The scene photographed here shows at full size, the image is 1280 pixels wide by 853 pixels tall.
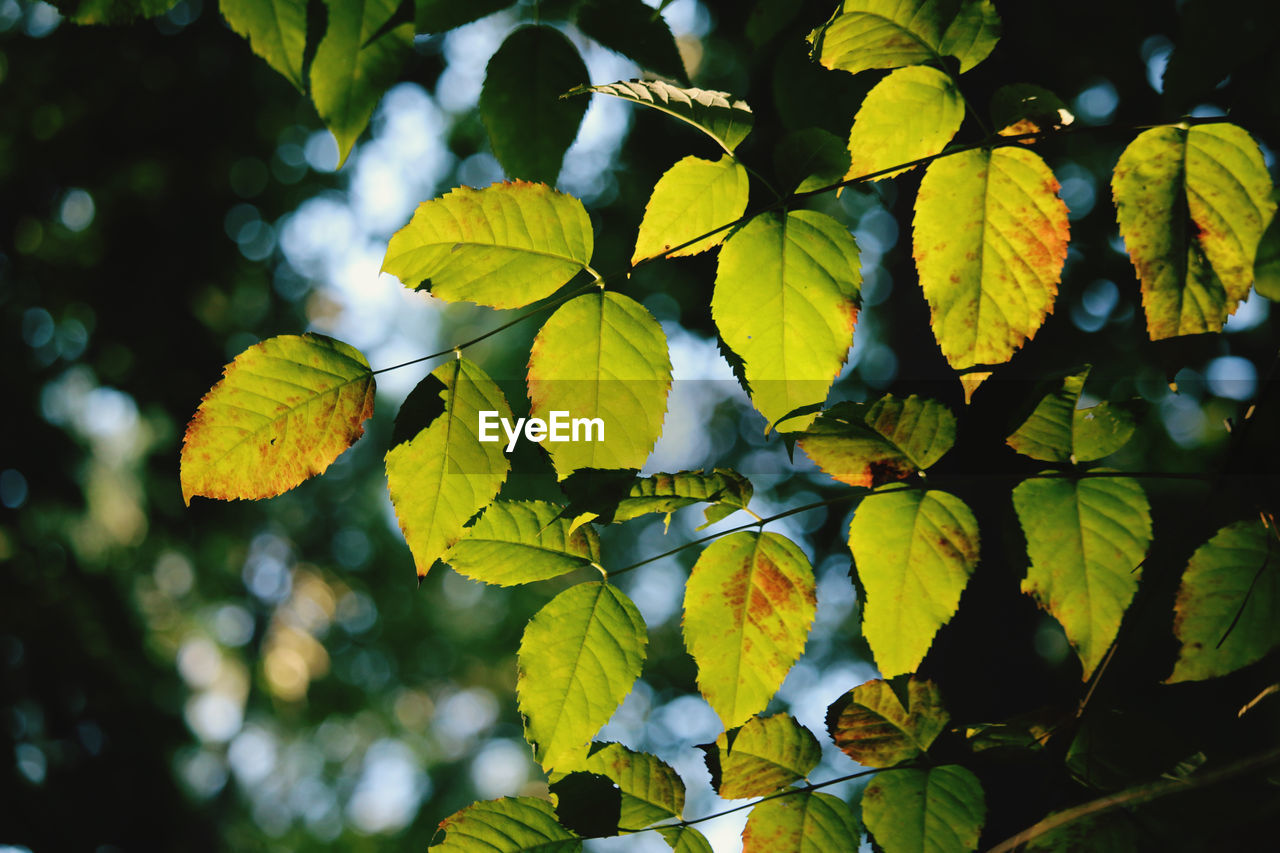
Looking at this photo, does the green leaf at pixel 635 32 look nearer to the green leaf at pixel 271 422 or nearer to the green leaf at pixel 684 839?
the green leaf at pixel 271 422

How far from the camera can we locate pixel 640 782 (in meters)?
0.67

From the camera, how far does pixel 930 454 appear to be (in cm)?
62

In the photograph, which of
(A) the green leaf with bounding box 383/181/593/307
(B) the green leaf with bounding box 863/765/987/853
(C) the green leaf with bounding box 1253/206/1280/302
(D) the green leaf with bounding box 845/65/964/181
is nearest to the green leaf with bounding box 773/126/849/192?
(D) the green leaf with bounding box 845/65/964/181

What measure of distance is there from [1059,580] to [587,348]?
44 cm

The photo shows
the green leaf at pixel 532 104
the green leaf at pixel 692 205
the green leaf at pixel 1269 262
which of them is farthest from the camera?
the green leaf at pixel 532 104

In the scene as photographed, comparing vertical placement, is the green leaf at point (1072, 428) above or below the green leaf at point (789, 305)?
below

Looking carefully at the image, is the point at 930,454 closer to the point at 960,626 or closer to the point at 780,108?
the point at 780,108

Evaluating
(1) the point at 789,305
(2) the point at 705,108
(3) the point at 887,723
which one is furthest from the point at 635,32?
(3) the point at 887,723

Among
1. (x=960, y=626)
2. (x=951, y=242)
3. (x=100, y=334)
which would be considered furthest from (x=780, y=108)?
(x=100, y=334)

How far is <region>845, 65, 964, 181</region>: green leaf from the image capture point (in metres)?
0.58

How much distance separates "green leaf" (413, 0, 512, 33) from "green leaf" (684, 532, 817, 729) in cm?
59

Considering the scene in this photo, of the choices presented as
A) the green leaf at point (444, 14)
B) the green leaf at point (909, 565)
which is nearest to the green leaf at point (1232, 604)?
the green leaf at point (909, 565)

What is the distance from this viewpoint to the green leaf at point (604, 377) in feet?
1.81

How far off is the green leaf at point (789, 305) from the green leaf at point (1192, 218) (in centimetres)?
22
